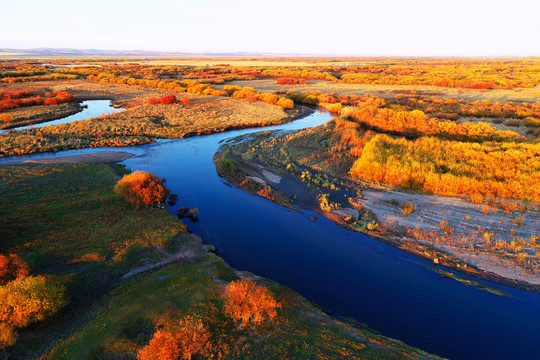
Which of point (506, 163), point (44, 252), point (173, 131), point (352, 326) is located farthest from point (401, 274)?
point (173, 131)

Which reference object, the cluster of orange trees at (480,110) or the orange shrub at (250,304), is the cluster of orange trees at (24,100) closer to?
the orange shrub at (250,304)

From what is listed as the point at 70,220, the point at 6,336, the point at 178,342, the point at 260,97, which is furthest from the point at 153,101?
the point at 178,342

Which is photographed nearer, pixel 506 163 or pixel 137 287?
pixel 137 287

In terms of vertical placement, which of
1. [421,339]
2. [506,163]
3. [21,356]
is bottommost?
[421,339]

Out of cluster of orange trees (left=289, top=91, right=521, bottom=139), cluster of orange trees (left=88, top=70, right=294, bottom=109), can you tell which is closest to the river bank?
cluster of orange trees (left=289, top=91, right=521, bottom=139)

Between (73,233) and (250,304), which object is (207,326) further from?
(73,233)

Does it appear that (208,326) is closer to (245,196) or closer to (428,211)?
(245,196)
